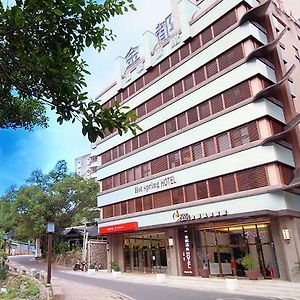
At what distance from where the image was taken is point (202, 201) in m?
22.7

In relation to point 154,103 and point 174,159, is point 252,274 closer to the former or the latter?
point 174,159

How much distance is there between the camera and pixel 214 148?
22891mm

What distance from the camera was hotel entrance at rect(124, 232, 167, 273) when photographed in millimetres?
27781

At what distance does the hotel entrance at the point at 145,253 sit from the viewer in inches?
1094

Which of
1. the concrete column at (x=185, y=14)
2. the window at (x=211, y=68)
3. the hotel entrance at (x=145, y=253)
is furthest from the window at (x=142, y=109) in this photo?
the hotel entrance at (x=145, y=253)

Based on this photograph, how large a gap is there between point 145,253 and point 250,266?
38.5 ft

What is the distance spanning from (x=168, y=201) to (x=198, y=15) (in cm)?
1473

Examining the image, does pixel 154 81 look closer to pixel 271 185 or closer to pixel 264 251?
pixel 271 185

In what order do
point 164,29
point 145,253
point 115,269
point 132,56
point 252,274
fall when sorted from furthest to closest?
point 132,56, point 164,29, point 145,253, point 115,269, point 252,274

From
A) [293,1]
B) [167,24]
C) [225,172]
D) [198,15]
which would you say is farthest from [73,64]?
[293,1]

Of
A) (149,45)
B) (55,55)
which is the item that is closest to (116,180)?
(149,45)

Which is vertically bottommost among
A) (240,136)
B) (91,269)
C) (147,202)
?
(91,269)

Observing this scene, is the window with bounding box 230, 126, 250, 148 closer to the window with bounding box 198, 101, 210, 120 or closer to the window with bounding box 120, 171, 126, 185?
the window with bounding box 198, 101, 210, 120

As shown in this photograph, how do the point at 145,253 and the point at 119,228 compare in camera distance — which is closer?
the point at 119,228
